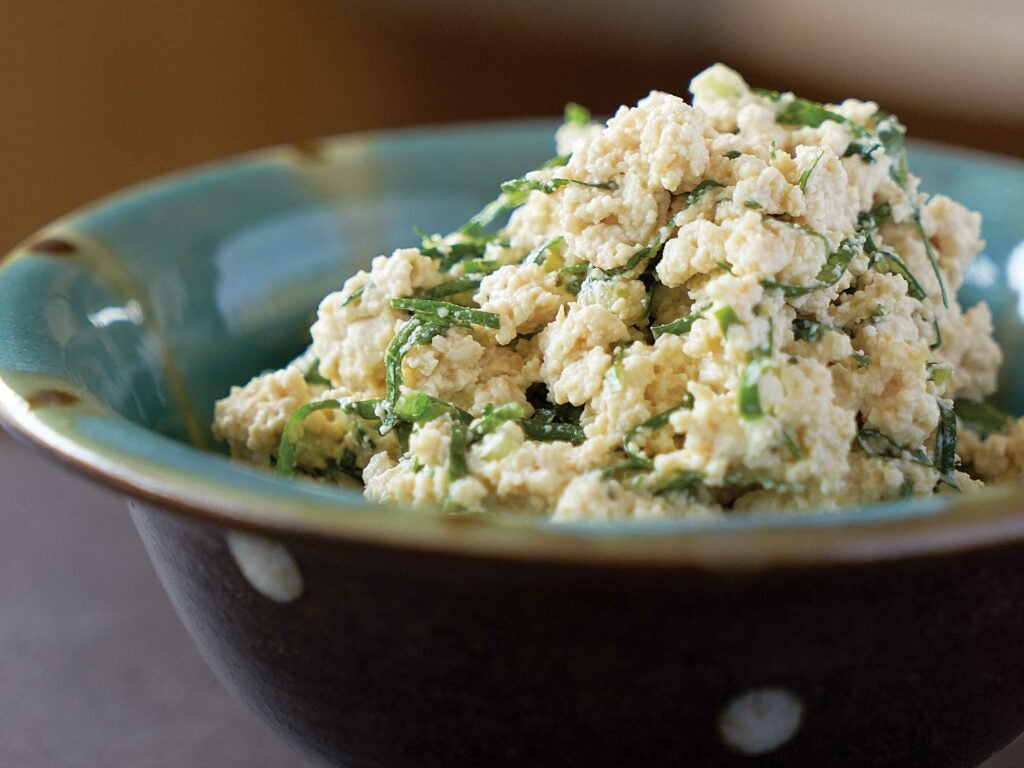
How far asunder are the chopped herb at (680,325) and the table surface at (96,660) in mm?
498

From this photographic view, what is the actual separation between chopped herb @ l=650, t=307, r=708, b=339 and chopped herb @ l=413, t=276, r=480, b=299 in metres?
0.22

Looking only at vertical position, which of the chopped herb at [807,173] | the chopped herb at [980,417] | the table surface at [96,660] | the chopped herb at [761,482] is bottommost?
the table surface at [96,660]

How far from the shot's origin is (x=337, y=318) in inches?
43.3

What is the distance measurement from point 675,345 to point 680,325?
0.06 ft

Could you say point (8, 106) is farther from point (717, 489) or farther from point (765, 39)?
point (717, 489)

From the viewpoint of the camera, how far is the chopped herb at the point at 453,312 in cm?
100

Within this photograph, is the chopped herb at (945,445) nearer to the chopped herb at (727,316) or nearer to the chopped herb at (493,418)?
the chopped herb at (727,316)

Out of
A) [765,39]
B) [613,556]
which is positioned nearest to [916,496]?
[613,556]

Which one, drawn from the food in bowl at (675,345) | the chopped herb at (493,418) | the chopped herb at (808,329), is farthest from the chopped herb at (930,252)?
the chopped herb at (493,418)

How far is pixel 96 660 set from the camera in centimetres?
129

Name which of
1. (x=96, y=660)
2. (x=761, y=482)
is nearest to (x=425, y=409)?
(x=761, y=482)

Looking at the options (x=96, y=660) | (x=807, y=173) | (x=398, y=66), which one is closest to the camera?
(x=807, y=173)

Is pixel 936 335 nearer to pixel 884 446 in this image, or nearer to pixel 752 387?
pixel 884 446

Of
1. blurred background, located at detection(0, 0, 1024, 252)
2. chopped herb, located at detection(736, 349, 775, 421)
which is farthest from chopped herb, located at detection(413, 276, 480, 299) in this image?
blurred background, located at detection(0, 0, 1024, 252)
